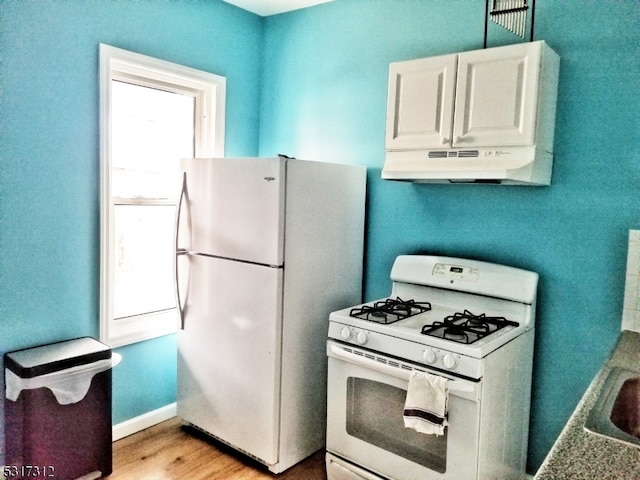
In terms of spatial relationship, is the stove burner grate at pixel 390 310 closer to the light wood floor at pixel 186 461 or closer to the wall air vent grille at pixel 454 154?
the wall air vent grille at pixel 454 154

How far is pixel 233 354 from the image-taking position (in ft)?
8.49

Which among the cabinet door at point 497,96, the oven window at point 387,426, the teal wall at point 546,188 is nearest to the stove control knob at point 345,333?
the oven window at point 387,426

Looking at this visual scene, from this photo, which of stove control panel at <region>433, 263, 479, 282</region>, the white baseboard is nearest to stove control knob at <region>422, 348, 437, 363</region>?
stove control panel at <region>433, 263, 479, 282</region>

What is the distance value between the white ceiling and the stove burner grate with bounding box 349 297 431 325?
1.88 meters

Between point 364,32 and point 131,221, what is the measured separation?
5.68ft

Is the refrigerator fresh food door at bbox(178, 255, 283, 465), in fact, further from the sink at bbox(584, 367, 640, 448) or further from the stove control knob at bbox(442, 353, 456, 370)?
the sink at bbox(584, 367, 640, 448)

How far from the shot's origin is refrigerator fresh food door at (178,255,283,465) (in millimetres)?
2432

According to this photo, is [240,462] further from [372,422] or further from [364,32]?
[364,32]

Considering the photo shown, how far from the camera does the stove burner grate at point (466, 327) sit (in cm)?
201

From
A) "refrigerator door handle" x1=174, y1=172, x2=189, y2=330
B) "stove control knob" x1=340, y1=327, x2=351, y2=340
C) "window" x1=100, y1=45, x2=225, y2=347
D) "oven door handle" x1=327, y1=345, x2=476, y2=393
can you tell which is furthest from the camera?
"refrigerator door handle" x1=174, y1=172, x2=189, y2=330

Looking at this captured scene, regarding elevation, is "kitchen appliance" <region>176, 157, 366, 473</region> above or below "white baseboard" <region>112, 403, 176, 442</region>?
above

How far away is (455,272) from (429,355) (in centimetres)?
63

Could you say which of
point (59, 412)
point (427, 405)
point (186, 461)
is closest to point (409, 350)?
point (427, 405)

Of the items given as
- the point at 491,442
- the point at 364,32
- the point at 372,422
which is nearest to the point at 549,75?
the point at 364,32
